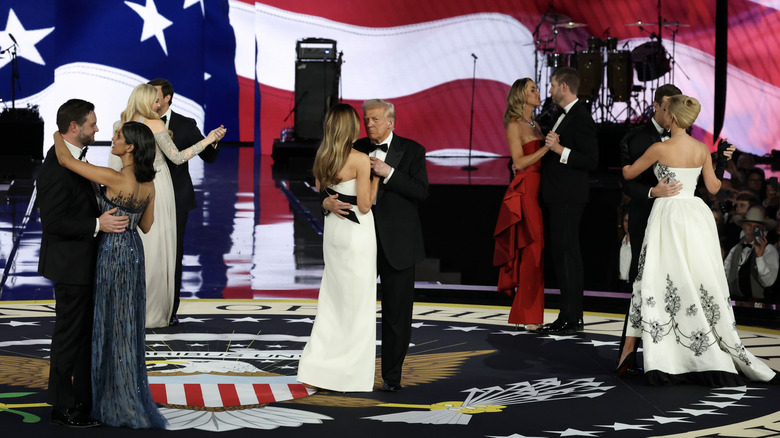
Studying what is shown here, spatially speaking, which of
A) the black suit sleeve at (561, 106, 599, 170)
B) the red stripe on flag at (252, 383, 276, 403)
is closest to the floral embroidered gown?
the black suit sleeve at (561, 106, 599, 170)

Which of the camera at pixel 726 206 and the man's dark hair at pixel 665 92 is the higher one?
the man's dark hair at pixel 665 92

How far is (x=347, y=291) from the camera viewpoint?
5031 millimetres

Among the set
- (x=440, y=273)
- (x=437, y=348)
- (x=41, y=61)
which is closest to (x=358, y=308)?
(x=437, y=348)

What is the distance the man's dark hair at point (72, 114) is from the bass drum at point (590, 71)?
1344 cm

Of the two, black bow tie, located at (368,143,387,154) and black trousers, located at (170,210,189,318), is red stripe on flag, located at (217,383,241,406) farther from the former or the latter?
black trousers, located at (170,210,189,318)

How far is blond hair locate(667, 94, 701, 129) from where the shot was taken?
211 inches

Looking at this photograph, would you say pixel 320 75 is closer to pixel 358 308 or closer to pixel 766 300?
pixel 766 300

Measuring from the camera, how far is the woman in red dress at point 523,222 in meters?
6.65

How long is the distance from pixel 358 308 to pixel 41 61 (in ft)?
53.0

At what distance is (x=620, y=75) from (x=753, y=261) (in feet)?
30.2

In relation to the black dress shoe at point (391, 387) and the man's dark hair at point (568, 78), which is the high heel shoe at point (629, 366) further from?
the man's dark hair at point (568, 78)

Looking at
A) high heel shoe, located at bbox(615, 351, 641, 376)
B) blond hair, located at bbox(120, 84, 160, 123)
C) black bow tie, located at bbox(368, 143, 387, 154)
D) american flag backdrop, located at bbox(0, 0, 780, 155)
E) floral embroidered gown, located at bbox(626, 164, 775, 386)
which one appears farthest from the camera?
american flag backdrop, located at bbox(0, 0, 780, 155)

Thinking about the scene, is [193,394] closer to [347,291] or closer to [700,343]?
[347,291]

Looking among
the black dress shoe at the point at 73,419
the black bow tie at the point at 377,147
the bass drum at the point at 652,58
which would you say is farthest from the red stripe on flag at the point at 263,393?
the bass drum at the point at 652,58
